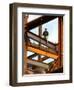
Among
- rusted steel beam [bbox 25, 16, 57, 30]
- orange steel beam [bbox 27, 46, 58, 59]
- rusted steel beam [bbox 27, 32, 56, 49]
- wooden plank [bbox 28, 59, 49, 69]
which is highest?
rusted steel beam [bbox 25, 16, 57, 30]

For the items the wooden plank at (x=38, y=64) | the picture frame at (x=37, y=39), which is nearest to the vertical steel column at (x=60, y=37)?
the picture frame at (x=37, y=39)

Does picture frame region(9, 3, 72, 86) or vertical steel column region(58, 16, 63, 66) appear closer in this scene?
picture frame region(9, 3, 72, 86)

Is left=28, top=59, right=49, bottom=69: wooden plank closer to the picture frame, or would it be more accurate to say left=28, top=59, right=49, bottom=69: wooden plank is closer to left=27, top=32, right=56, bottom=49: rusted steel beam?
the picture frame

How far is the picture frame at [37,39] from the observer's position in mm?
1924

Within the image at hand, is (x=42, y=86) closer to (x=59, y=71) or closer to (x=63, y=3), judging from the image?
(x=59, y=71)

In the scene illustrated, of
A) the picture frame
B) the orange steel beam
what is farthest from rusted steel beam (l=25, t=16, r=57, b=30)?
the orange steel beam

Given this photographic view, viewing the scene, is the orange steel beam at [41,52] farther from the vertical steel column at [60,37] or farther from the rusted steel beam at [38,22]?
the rusted steel beam at [38,22]

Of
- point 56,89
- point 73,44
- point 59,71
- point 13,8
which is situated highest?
point 13,8

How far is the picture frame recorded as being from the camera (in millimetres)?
1924

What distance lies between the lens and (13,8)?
1.92 metres

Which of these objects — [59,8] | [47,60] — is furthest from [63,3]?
[47,60]

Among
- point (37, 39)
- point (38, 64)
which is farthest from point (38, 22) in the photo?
point (38, 64)

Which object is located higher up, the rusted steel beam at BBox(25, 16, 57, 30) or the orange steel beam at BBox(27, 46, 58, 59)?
the rusted steel beam at BBox(25, 16, 57, 30)

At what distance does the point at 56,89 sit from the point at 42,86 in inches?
4.6
